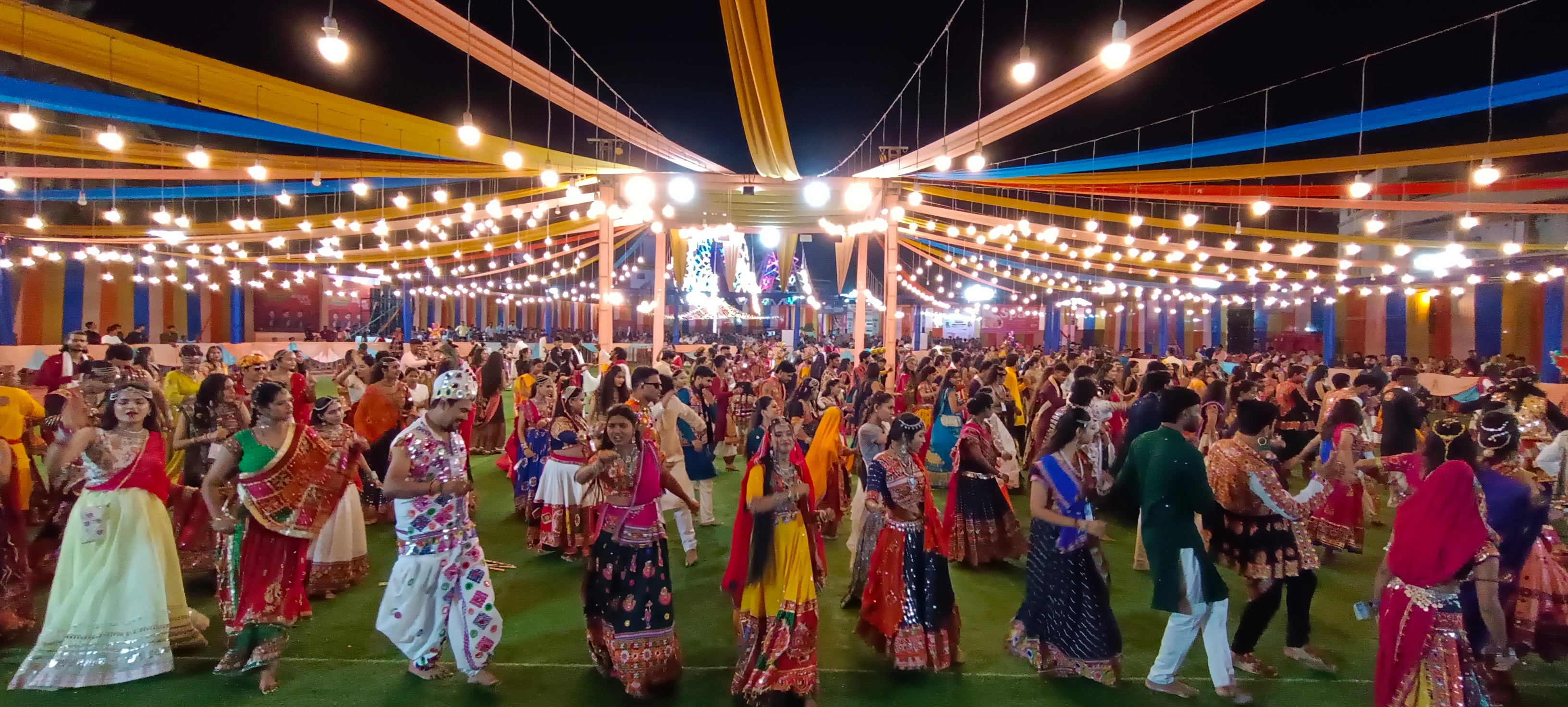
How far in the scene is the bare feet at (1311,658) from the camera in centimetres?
366

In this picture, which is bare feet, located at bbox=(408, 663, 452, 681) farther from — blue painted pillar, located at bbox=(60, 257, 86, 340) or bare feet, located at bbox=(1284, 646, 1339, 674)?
blue painted pillar, located at bbox=(60, 257, 86, 340)

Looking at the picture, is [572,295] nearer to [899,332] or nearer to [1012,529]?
[899,332]

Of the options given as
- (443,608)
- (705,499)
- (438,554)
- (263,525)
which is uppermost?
(263,525)

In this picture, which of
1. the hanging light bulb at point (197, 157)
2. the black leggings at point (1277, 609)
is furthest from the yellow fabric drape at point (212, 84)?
the black leggings at point (1277, 609)

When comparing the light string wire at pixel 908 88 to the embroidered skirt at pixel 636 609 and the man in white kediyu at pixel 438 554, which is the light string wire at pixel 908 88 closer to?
the man in white kediyu at pixel 438 554

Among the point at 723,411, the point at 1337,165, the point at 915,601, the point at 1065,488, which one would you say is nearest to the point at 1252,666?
the point at 1065,488

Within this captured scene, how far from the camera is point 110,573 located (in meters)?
3.23

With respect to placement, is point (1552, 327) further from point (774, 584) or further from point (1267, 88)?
point (774, 584)

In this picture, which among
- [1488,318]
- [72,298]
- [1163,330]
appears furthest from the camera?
[1163,330]

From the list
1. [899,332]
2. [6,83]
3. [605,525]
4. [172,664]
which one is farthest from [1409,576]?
[899,332]

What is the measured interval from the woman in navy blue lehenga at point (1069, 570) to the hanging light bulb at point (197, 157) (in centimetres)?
746

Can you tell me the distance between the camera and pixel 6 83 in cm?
535

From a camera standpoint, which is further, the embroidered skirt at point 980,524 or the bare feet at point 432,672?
the embroidered skirt at point 980,524

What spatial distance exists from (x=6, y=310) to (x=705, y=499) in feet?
60.5
